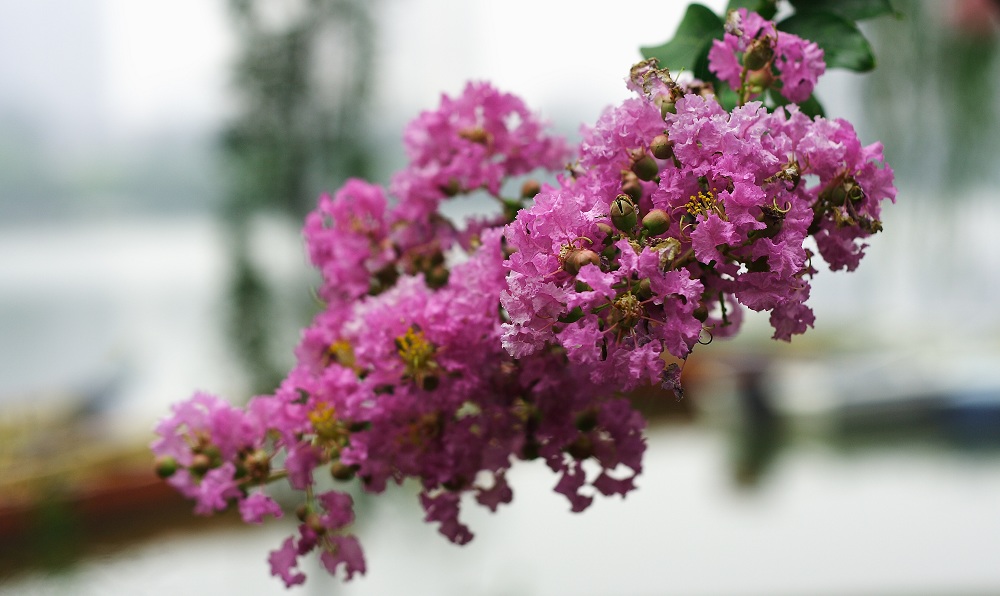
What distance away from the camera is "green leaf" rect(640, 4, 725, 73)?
49 centimetres

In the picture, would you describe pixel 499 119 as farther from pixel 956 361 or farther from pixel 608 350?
pixel 956 361

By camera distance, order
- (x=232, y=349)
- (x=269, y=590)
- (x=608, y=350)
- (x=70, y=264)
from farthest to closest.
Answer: (x=70, y=264)
(x=269, y=590)
(x=232, y=349)
(x=608, y=350)

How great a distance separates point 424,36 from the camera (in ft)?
8.45

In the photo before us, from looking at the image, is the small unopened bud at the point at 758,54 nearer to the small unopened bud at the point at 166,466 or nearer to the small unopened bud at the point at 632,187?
the small unopened bud at the point at 632,187

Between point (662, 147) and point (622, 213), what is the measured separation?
0.04 m

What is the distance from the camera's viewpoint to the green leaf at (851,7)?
0.50m

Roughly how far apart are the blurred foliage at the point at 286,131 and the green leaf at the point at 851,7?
1455 mm

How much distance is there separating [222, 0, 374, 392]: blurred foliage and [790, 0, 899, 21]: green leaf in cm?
146

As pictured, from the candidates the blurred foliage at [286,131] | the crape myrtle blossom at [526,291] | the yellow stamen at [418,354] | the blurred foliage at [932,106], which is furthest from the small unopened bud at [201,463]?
the blurred foliage at [932,106]

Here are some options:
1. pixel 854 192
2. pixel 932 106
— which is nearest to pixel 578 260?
pixel 854 192

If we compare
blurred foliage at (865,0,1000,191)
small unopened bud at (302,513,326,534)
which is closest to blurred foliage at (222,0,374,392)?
blurred foliage at (865,0,1000,191)

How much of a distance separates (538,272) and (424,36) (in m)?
2.34

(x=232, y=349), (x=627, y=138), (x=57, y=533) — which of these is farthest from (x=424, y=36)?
(x=627, y=138)

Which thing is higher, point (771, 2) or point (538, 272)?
point (771, 2)
